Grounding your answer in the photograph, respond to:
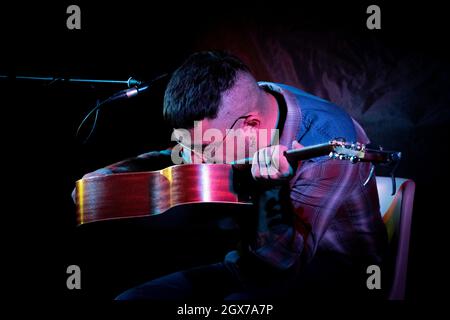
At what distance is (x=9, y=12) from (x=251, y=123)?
214cm

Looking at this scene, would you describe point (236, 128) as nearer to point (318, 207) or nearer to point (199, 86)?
point (199, 86)

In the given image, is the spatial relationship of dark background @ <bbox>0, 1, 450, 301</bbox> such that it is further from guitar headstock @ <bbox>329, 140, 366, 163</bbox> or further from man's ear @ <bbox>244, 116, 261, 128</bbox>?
guitar headstock @ <bbox>329, 140, 366, 163</bbox>

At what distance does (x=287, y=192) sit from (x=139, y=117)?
1909 mm

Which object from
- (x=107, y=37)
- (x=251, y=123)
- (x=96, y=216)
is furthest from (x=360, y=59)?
(x=96, y=216)

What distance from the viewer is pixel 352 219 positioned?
5.71ft

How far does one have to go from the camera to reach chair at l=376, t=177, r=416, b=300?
165cm

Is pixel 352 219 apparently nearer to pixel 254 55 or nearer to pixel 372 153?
pixel 372 153

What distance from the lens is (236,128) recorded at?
5.79 ft

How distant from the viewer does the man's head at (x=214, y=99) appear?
171cm

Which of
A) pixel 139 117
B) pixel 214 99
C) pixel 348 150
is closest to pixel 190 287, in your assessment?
pixel 214 99

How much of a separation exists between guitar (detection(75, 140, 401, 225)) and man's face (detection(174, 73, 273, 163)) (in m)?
0.09

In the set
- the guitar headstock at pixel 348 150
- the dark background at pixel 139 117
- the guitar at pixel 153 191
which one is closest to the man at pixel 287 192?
the guitar at pixel 153 191

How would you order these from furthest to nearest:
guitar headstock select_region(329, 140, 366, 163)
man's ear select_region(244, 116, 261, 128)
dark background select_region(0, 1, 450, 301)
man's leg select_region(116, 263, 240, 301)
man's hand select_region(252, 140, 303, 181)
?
1. dark background select_region(0, 1, 450, 301)
2. man's leg select_region(116, 263, 240, 301)
3. man's ear select_region(244, 116, 261, 128)
4. man's hand select_region(252, 140, 303, 181)
5. guitar headstock select_region(329, 140, 366, 163)

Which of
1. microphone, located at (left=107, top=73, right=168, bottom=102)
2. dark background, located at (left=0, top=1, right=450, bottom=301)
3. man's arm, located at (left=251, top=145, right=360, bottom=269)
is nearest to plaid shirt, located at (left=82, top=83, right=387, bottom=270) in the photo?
man's arm, located at (left=251, top=145, right=360, bottom=269)
